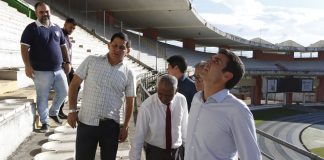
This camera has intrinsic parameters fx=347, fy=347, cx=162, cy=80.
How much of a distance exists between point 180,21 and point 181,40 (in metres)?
15.1

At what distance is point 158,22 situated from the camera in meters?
36.5

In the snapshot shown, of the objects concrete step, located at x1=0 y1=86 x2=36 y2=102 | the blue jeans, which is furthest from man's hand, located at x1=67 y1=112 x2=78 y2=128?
A: concrete step, located at x1=0 y1=86 x2=36 y2=102

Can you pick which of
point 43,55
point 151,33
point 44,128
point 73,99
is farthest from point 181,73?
point 151,33

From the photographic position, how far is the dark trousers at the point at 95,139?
10.4ft

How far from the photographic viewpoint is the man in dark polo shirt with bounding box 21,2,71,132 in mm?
4340

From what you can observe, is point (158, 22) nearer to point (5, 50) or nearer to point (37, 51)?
point (5, 50)

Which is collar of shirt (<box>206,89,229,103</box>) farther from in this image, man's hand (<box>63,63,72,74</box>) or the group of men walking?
man's hand (<box>63,63,72,74</box>)

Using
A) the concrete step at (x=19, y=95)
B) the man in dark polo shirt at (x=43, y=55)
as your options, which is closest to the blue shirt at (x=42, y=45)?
the man in dark polo shirt at (x=43, y=55)

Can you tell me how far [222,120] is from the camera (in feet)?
6.75

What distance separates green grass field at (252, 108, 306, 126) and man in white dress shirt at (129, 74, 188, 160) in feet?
109

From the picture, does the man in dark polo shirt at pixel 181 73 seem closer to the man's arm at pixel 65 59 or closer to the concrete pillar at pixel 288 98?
the man's arm at pixel 65 59

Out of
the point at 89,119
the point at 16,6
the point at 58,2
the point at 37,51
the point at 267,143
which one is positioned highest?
the point at 58,2

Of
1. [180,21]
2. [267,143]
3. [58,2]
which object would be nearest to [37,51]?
[58,2]

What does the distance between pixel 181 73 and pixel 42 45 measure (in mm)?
1837
